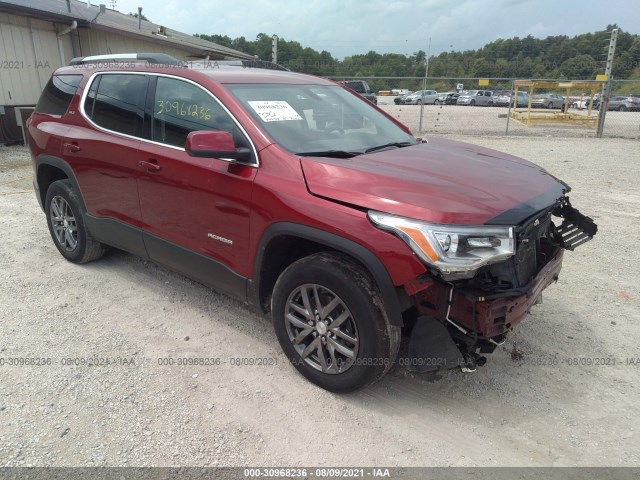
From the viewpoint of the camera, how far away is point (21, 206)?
21.9ft

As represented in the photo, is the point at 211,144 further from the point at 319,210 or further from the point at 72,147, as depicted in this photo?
the point at 72,147

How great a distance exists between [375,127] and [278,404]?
2.26 meters

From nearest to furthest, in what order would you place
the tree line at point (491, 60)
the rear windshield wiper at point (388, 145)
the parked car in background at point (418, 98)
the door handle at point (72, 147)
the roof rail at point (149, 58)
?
the rear windshield wiper at point (388, 145)
the roof rail at point (149, 58)
the door handle at point (72, 147)
the tree line at point (491, 60)
the parked car in background at point (418, 98)

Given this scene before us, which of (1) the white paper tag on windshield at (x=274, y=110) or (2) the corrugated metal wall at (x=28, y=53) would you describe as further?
(2) the corrugated metal wall at (x=28, y=53)

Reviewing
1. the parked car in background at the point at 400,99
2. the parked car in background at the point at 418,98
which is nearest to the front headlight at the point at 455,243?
the parked car in background at the point at 400,99

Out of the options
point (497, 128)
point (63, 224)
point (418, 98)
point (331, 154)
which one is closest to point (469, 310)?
point (331, 154)

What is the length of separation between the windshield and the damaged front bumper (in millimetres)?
1121

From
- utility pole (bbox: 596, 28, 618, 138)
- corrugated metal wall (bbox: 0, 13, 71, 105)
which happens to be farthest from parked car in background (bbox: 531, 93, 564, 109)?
corrugated metal wall (bbox: 0, 13, 71, 105)

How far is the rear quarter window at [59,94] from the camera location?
171 inches

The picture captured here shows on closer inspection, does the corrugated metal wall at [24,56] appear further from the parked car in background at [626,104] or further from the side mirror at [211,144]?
the parked car in background at [626,104]

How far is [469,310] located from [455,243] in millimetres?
376

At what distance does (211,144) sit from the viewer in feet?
9.16

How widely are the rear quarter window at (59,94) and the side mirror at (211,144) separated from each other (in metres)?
2.23

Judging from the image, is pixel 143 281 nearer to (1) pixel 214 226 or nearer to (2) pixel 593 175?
(1) pixel 214 226
